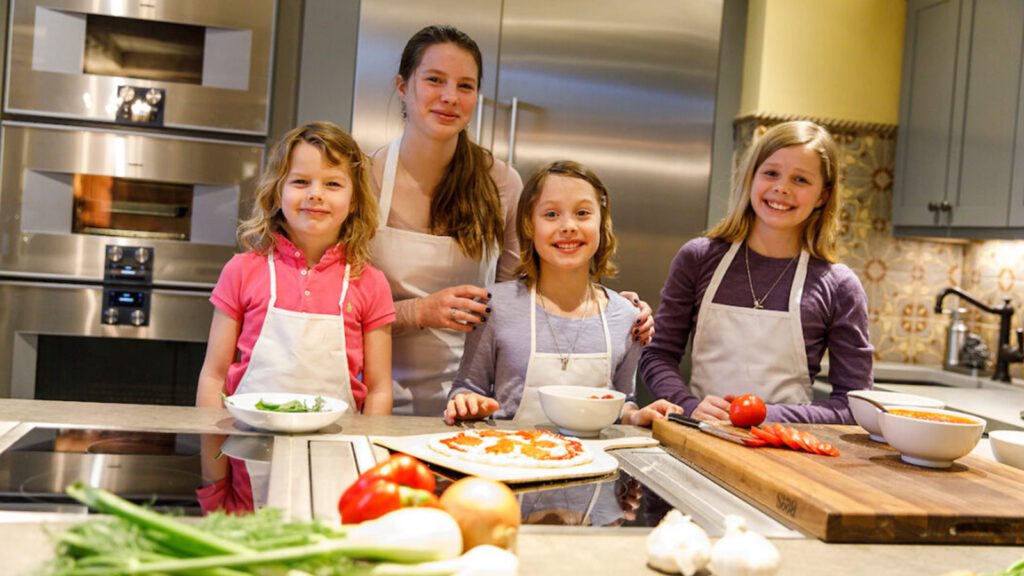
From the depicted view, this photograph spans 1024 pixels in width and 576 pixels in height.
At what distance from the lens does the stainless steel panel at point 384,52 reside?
9.16 feet

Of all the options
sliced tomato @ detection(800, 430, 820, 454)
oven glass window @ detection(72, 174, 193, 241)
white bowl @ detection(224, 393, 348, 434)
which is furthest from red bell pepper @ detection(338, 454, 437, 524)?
oven glass window @ detection(72, 174, 193, 241)

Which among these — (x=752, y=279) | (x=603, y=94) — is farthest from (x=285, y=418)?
(x=603, y=94)

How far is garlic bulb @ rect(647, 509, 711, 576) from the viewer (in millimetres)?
896

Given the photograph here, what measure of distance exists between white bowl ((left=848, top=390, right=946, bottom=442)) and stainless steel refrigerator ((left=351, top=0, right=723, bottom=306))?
56.8 inches

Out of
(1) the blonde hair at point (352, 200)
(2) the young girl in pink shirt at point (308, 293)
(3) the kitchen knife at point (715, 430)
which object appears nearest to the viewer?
(3) the kitchen knife at point (715, 430)

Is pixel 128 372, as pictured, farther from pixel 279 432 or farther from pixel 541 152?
pixel 279 432

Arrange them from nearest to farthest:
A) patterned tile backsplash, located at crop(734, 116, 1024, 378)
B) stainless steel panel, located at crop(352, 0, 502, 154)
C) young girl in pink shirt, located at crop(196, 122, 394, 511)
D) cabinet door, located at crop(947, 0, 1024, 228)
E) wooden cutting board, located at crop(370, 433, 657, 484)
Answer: wooden cutting board, located at crop(370, 433, 657, 484), young girl in pink shirt, located at crop(196, 122, 394, 511), stainless steel panel, located at crop(352, 0, 502, 154), cabinet door, located at crop(947, 0, 1024, 228), patterned tile backsplash, located at crop(734, 116, 1024, 378)

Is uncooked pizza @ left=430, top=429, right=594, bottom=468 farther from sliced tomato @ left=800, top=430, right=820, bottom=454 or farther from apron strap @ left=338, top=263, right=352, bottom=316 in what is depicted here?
apron strap @ left=338, top=263, right=352, bottom=316

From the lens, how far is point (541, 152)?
2.88 m

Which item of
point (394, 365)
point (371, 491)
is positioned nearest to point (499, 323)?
point (394, 365)

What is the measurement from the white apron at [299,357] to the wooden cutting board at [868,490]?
2.18 ft

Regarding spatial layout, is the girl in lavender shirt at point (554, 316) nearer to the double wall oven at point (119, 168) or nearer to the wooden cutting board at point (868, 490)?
the wooden cutting board at point (868, 490)

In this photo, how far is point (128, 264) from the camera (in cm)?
271

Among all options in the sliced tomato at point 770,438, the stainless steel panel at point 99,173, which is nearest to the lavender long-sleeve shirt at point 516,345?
the sliced tomato at point 770,438
